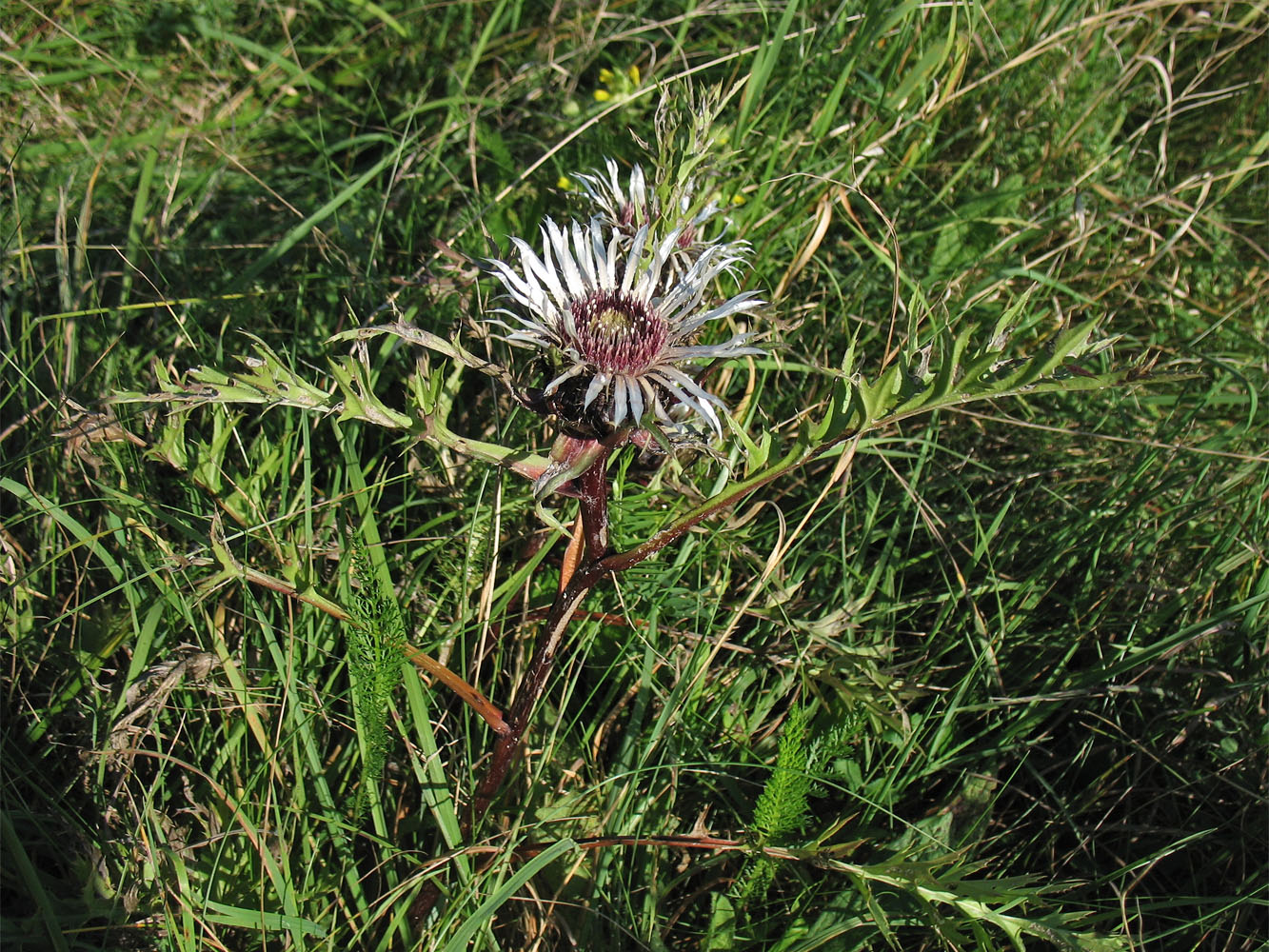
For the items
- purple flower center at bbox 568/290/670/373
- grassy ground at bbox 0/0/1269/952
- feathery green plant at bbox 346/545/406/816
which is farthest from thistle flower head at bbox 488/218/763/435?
feathery green plant at bbox 346/545/406/816

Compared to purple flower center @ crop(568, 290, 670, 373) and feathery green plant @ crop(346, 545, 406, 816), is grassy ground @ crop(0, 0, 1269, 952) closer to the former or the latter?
feathery green plant @ crop(346, 545, 406, 816)

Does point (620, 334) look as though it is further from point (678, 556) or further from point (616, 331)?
point (678, 556)

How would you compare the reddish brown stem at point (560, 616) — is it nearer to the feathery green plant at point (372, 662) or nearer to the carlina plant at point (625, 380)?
the carlina plant at point (625, 380)

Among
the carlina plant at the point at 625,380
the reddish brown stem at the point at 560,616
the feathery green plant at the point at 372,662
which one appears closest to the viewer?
the carlina plant at the point at 625,380

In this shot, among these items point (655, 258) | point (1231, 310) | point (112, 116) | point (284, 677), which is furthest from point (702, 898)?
point (112, 116)

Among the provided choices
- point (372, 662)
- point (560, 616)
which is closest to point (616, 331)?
point (560, 616)

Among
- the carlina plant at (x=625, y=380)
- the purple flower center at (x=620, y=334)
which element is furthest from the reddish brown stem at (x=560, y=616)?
the purple flower center at (x=620, y=334)
